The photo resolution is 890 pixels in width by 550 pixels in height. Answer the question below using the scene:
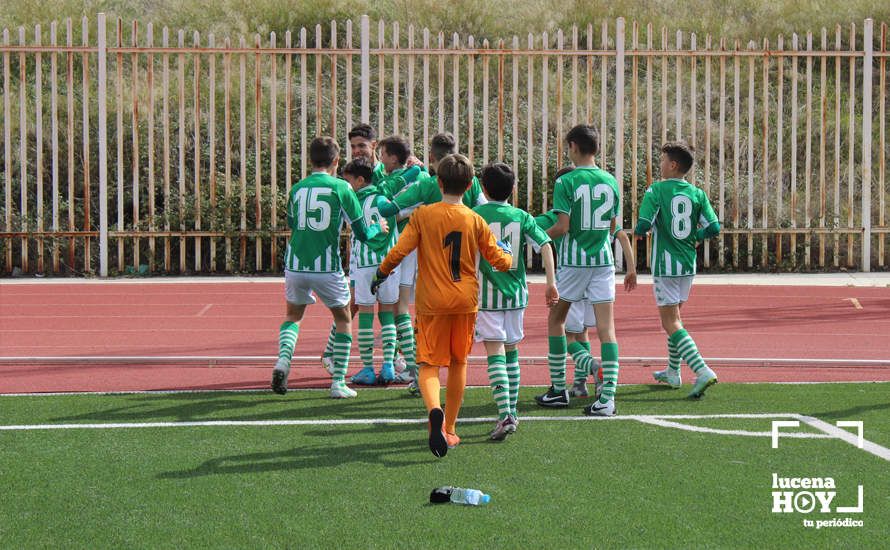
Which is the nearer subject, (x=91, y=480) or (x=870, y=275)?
(x=91, y=480)

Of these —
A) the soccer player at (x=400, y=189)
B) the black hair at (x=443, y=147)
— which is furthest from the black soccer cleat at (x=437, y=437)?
the black hair at (x=443, y=147)

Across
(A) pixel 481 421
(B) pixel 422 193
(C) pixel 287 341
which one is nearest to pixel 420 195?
(B) pixel 422 193

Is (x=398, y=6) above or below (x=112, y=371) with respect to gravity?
above

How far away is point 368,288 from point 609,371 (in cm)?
239

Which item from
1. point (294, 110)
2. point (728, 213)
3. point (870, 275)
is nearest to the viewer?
point (870, 275)

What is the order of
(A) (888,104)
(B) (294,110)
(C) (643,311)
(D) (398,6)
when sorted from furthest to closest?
(D) (398,6)
(A) (888,104)
(B) (294,110)
(C) (643,311)

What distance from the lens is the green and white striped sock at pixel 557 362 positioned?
8508mm

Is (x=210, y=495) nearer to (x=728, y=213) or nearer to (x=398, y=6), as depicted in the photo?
(x=728, y=213)

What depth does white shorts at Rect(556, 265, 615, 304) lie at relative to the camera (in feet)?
27.4

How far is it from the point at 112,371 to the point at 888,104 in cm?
1948

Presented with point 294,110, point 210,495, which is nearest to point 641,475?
point 210,495

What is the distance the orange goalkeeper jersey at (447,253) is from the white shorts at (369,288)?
2366 mm

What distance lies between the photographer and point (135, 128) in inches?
722

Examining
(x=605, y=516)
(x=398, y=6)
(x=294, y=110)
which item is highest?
(x=398, y=6)
